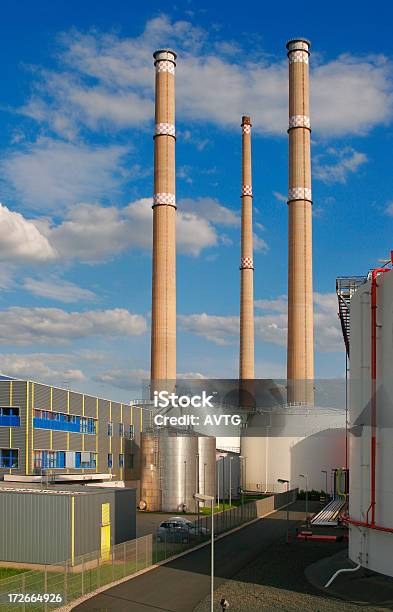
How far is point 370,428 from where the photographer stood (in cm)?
2841

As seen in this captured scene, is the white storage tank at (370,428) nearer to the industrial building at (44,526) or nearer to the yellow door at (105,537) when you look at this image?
the industrial building at (44,526)

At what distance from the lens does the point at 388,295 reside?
27.9 meters

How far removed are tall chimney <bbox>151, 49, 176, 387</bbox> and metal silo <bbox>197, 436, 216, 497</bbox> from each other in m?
7.83

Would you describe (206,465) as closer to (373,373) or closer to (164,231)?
(164,231)

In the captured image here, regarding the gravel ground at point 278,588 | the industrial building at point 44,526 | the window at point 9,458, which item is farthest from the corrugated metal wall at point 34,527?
the window at point 9,458

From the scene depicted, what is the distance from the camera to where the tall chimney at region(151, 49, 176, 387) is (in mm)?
74188

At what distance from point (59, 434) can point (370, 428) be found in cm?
3982

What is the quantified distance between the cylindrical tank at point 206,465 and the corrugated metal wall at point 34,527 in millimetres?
33043

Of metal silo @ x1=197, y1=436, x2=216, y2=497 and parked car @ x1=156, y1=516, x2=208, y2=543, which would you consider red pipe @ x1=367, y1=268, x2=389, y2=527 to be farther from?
metal silo @ x1=197, y1=436, x2=216, y2=497

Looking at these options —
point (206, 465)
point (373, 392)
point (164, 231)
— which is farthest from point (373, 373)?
point (164, 231)

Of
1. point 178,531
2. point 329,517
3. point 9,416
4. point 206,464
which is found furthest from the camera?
point 206,464

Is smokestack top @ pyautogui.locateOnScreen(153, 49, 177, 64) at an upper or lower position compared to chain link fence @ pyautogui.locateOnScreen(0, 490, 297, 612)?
upper

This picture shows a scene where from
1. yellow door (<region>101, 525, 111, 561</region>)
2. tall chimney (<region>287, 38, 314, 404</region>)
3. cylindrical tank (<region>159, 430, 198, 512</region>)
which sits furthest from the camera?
tall chimney (<region>287, 38, 314, 404</region>)

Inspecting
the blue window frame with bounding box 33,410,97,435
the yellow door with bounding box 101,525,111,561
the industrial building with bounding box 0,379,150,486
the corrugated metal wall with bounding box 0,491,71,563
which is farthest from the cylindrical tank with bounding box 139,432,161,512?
the corrugated metal wall with bounding box 0,491,71,563
